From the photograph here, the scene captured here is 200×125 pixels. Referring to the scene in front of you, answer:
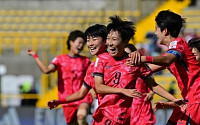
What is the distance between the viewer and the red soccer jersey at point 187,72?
6891mm

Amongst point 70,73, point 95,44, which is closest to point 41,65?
point 70,73

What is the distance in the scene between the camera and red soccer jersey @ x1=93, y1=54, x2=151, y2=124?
698cm

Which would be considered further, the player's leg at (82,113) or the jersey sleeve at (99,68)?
the player's leg at (82,113)

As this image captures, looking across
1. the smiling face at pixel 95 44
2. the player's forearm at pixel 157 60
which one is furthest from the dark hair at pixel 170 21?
the smiling face at pixel 95 44

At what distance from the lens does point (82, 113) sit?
10.5m

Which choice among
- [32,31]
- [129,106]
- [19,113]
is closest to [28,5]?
[32,31]

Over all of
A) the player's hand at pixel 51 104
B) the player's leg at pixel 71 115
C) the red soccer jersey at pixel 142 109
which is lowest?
the player's leg at pixel 71 115

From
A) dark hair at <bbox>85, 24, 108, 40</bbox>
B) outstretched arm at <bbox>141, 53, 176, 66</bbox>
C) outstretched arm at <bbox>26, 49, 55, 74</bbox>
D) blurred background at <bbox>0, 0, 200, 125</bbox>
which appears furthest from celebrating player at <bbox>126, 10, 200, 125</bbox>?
blurred background at <bbox>0, 0, 200, 125</bbox>

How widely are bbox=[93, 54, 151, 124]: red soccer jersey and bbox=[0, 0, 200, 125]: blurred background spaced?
31.1ft

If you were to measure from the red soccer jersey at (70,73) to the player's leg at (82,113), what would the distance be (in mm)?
124

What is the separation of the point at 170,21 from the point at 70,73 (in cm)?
415

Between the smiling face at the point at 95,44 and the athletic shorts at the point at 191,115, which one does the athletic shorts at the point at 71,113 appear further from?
the athletic shorts at the point at 191,115

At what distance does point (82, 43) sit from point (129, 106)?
12.2ft

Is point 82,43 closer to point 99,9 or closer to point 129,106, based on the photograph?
point 129,106
